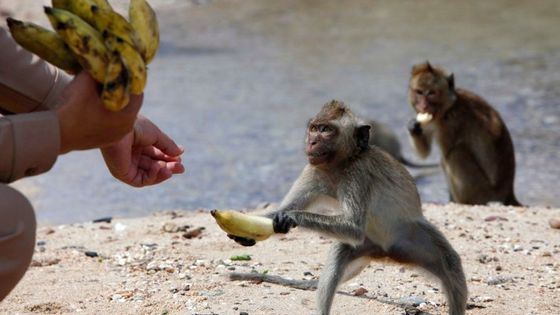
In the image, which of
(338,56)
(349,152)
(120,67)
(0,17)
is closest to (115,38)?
(120,67)

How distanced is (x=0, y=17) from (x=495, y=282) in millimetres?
12284

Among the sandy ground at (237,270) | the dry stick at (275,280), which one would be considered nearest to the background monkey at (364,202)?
the sandy ground at (237,270)

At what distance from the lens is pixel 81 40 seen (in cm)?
350

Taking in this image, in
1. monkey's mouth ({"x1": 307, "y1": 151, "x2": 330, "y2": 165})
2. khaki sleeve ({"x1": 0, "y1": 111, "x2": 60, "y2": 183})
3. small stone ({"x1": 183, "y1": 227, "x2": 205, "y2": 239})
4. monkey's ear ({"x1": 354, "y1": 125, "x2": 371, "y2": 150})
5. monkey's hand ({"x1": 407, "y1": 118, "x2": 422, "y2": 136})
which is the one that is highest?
khaki sleeve ({"x1": 0, "y1": 111, "x2": 60, "y2": 183})

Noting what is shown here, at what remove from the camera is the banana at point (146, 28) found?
147 inches

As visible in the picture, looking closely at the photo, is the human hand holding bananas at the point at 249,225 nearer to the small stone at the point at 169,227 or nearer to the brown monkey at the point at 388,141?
the small stone at the point at 169,227

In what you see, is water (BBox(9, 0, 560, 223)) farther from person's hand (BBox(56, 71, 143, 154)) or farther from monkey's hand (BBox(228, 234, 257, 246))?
person's hand (BBox(56, 71, 143, 154))

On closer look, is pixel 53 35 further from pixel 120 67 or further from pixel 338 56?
pixel 338 56

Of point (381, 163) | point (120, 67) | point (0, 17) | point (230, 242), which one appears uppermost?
point (120, 67)

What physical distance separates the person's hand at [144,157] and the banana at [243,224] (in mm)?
366

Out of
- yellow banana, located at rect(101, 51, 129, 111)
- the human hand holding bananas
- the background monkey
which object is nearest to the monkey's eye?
the background monkey

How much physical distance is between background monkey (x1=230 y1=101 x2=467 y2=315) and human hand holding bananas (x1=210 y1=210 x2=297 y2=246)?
26 centimetres

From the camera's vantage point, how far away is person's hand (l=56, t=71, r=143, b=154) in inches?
142

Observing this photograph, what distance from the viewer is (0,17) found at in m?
16.2
